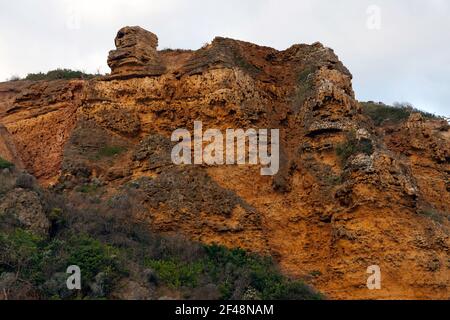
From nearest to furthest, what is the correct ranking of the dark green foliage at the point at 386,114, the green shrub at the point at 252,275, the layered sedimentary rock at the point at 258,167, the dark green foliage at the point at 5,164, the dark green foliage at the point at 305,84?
1. the green shrub at the point at 252,275
2. the layered sedimentary rock at the point at 258,167
3. the dark green foliage at the point at 5,164
4. the dark green foliage at the point at 305,84
5. the dark green foliage at the point at 386,114

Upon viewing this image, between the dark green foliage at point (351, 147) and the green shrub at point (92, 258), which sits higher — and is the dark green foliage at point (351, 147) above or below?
above

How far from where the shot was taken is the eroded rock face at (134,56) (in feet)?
78.6

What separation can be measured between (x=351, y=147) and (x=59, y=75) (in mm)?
16284

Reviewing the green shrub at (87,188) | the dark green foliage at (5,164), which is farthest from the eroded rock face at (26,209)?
the dark green foliage at (5,164)

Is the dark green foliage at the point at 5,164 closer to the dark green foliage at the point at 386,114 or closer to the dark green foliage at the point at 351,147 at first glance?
the dark green foliage at the point at 351,147

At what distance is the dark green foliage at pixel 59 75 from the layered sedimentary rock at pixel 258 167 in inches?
182

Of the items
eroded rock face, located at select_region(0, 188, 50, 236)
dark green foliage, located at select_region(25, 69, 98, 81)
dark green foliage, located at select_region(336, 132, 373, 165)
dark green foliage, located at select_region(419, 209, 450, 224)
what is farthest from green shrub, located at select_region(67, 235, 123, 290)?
dark green foliage, located at select_region(25, 69, 98, 81)

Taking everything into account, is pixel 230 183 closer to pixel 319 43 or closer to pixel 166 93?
pixel 166 93

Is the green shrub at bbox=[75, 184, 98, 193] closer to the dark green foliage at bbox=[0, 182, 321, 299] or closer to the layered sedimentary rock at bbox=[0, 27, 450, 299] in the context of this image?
the layered sedimentary rock at bbox=[0, 27, 450, 299]

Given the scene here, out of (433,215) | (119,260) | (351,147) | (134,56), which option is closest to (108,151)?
(134,56)

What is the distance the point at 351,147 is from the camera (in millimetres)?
20828

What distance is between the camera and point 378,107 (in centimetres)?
3272

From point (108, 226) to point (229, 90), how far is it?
604cm

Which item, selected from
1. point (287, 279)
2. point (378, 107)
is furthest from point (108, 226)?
point (378, 107)
